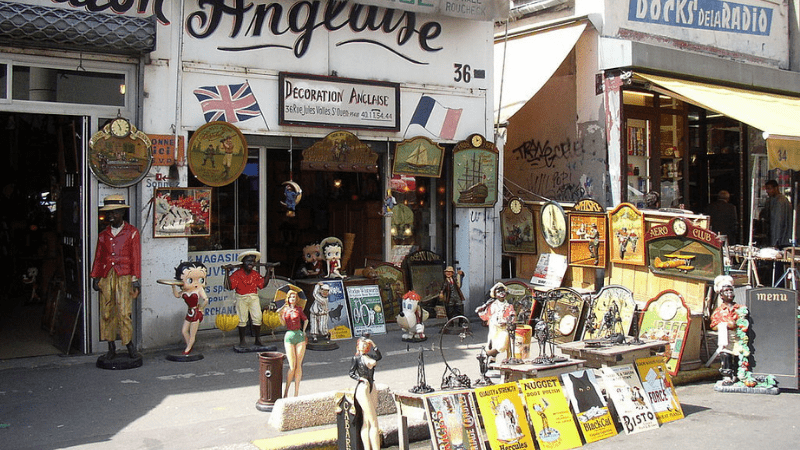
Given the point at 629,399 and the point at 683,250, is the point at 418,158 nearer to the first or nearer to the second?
the point at 683,250

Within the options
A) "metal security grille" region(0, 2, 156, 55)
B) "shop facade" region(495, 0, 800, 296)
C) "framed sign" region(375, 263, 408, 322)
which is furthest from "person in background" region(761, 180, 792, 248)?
"metal security grille" region(0, 2, 156, 55)

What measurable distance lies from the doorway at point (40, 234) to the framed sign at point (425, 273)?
5077 mm

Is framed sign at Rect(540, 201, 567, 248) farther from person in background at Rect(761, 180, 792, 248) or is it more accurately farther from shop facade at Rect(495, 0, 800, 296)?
person in background at Rect(761, 180, 792, 248)

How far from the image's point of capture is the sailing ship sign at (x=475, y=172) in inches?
490

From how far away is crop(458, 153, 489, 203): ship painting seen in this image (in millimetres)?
12469

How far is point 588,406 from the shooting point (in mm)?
7188

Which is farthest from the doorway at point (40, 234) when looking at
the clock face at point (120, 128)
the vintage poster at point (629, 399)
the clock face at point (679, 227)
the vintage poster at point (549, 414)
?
the clock face at point (679, 227)

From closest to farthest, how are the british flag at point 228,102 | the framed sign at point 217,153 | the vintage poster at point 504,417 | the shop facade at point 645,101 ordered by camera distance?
the vintage poster at point 504,417
the framed sign at point 217,153
the british flag at point 228,102
the shop facade at point 645,101

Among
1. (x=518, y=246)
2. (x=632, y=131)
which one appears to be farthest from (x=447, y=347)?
(x=632, y=131)

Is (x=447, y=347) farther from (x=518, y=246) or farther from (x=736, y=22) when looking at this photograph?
(x=736, y=22)

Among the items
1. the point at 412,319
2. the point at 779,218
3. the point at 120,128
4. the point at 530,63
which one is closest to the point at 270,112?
the point at 120,128

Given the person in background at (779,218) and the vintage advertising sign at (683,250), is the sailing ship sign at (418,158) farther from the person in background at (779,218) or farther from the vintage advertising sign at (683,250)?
the person in background at (779,218)

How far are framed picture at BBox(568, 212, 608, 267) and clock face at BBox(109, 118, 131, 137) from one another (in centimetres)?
675

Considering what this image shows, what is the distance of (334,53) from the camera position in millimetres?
11328
